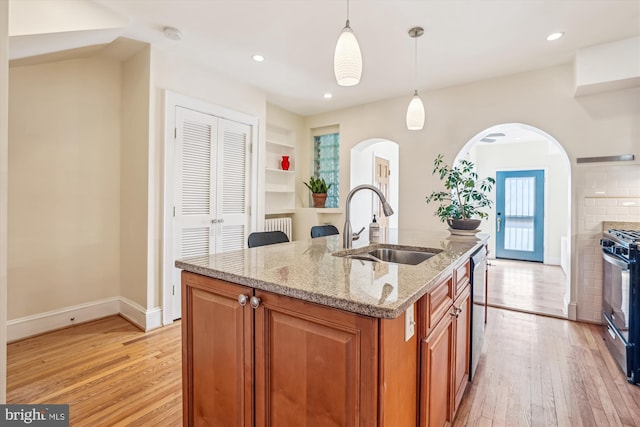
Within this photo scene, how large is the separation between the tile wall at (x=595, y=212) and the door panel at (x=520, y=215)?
12.2ft

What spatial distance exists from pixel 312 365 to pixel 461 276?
3.64 ft

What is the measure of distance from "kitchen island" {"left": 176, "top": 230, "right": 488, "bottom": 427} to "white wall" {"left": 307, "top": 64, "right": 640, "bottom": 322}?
103 inches

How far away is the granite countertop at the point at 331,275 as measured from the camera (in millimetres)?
900

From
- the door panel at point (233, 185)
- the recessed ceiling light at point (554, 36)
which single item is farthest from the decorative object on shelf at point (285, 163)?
the recessed ceiling light at point (554, 36)

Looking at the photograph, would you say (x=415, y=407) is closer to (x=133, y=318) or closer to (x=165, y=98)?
(x=133, y=318)

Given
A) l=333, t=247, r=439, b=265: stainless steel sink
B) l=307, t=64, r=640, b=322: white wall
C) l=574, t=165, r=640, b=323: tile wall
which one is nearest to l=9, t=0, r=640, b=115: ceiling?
l=307, t=64, r=640, b=322: white wall

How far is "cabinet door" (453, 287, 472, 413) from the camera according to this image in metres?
1.59

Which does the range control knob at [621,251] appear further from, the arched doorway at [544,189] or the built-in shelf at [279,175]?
the built-in shelf at [279,175]

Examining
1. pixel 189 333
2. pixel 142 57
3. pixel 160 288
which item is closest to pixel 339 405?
pixel 189 333

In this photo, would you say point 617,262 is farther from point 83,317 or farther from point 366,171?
point 83,317

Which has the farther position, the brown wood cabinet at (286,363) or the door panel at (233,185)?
the door panel at (233,185)

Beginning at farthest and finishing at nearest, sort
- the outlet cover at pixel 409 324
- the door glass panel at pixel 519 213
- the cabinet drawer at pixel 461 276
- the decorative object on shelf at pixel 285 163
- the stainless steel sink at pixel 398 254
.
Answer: the door glass panel at pixel 519 213, the decorative object on shelf at pixel 285 163, the stainless steel sink at pixel 398 254, the cabinet drawer at pixel 461 276, the outlet cover at pixel 409 324

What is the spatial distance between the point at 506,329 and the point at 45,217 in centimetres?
448

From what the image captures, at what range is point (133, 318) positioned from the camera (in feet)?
9.93
